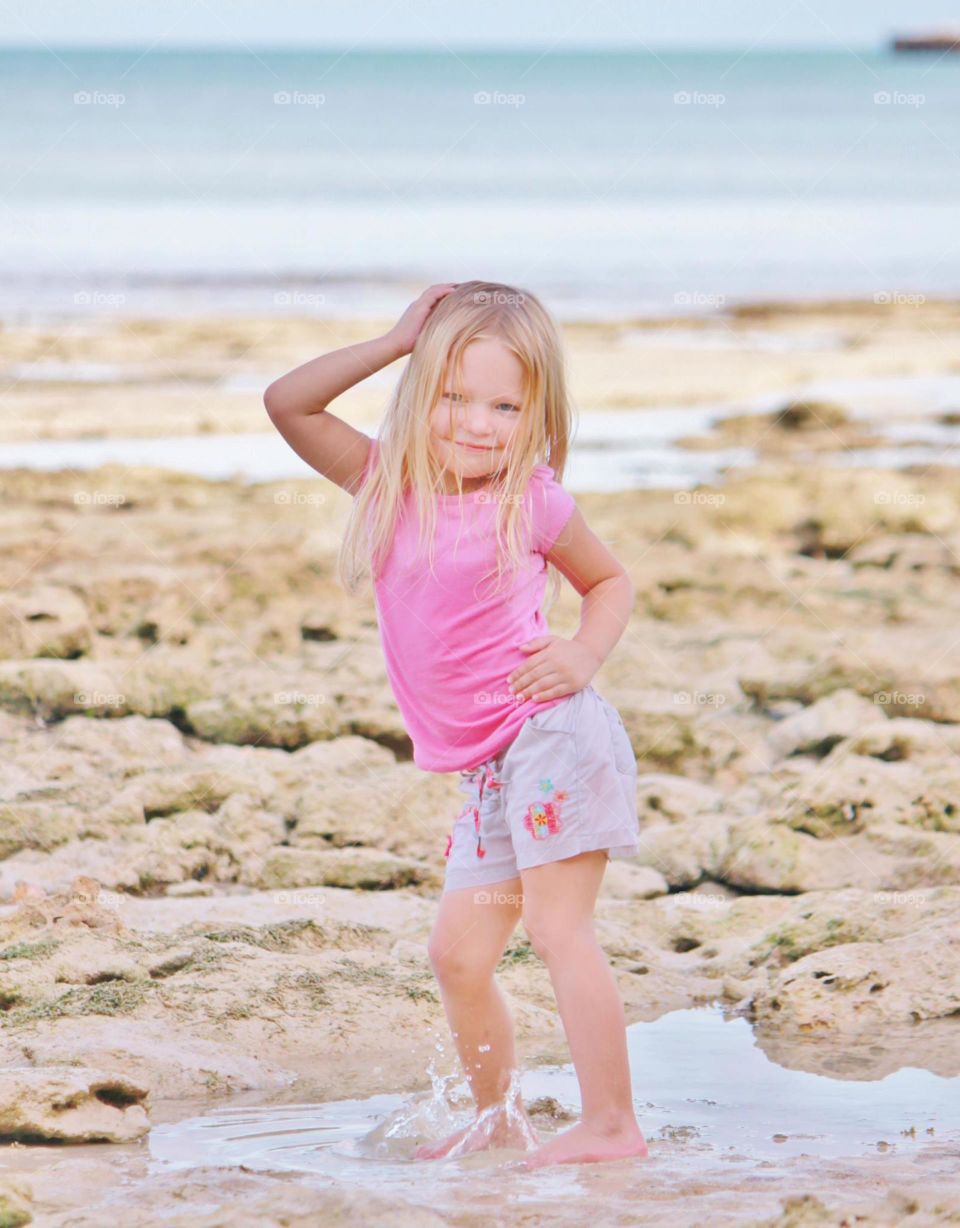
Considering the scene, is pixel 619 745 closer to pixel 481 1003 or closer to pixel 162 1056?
pixel 481 1003

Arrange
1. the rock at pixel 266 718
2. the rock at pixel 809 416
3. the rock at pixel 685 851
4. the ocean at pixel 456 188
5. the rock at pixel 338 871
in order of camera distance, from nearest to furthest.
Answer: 1. the rock at pixel 338 871
2. the rock at pixel 685 851
3. the rock at pixel 266 718
4. the rock at pixel 809 416
5. the ocean at pixel 456 188

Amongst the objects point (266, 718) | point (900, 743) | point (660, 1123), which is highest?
point (266, 718)

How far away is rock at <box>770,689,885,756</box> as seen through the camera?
5254mm

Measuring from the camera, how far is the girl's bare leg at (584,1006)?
260cm

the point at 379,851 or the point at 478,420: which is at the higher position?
the point at 478,420

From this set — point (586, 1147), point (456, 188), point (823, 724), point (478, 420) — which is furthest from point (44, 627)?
point (456, 188)

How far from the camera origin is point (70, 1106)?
8.61 ft

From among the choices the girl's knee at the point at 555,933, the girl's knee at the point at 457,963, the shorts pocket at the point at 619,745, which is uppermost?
the shorts pocket at the point at 619,745

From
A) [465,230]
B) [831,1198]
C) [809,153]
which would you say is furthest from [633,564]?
[809,153]

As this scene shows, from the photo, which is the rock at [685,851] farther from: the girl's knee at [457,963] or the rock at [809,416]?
the rock at [809,416]

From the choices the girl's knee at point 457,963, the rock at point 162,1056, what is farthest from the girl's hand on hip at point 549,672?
the rock at point 162,1056

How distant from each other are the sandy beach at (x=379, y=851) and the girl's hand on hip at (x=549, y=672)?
754 millimetres

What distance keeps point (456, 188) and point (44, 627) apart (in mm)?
20093

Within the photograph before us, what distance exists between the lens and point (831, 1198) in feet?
7.40
